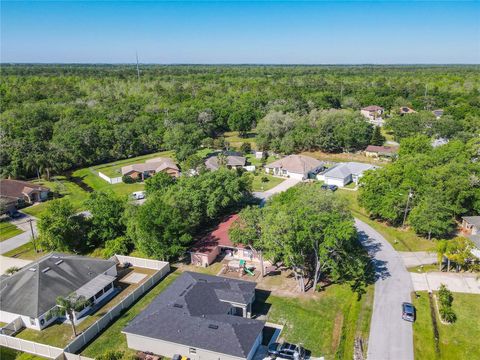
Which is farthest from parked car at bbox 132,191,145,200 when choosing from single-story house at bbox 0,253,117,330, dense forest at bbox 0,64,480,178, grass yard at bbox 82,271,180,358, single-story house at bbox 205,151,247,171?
grass yard at bbox 82,271,180,358

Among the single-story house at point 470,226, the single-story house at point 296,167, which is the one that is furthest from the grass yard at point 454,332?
the single-story house at point 296,167

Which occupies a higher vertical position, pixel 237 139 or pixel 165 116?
pixel 165 116

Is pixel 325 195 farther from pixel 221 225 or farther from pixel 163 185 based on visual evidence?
pixel 163 185

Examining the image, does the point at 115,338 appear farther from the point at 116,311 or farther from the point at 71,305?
the point at 71,305

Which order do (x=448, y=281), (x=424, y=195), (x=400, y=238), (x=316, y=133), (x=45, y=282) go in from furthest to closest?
(x=316, y=133), (x=424, y=195), (x=400, y=238), (x=448, y=281), (x=45, y=282)

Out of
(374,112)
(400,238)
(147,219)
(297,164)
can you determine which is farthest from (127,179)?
(374,112)

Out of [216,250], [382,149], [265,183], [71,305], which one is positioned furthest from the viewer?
[382,149]

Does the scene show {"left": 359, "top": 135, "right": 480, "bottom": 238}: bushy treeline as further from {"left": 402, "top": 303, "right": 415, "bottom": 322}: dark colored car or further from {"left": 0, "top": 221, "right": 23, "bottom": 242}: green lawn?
{"left": 0, "top": 221, "right": 23, "bottom": 242}: green lawn
